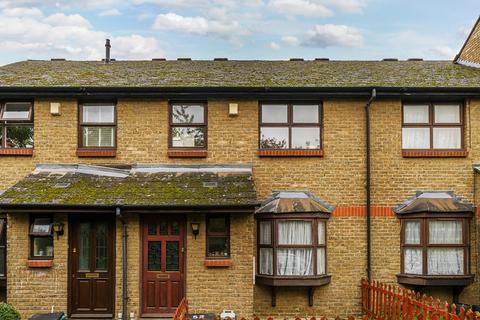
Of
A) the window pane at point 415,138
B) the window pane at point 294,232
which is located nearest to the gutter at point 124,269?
the window pane at point 294,232

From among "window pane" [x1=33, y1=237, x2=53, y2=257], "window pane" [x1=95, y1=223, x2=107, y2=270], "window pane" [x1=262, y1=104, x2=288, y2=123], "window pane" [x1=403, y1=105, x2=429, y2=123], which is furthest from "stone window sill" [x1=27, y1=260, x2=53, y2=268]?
"window pane" [x1=403, y1=105, x2=429, y2=123]

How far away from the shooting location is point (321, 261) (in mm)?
13891

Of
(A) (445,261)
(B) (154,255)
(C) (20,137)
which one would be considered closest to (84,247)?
(B) (154,255)

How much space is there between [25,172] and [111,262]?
128 inches

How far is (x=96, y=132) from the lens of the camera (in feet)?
46.9

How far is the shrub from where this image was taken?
1169 cm

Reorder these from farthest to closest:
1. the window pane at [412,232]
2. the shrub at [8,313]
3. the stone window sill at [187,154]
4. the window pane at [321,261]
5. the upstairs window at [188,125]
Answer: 1. the upstairs window at [188,125]
2. the stone window sill at [187,154]
3. the window pane at [412,232]
4. the window pane at [321,261]
5. the shrub at [8,313]

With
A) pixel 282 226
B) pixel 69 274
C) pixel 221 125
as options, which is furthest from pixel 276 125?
pixel 69 274

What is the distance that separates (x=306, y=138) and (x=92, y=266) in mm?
6223

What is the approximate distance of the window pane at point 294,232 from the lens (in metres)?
13.8

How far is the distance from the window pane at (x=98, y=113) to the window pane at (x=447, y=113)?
8398 mm

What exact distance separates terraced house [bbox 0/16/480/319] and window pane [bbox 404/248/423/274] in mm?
25

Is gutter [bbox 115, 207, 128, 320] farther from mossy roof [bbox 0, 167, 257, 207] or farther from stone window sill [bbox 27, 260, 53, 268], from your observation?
stone window sill [bbox 27, 260, 53, 268]

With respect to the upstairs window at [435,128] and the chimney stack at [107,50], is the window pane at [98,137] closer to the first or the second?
the chimney stack at [107,50]
